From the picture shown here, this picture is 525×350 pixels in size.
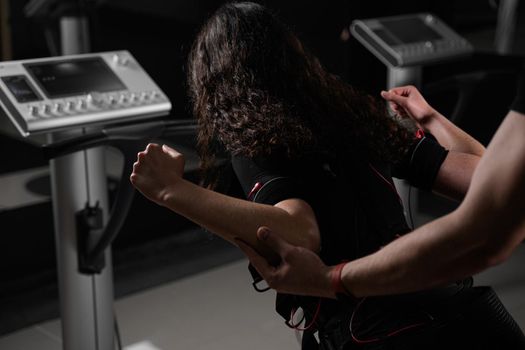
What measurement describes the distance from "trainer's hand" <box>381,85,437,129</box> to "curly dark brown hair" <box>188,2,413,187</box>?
0.62 ft

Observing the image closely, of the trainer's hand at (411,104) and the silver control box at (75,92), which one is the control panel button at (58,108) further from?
the trainer's hand at (411,104)

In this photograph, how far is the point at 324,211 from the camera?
5.58ft

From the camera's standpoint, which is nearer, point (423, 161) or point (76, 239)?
point (423, 161)

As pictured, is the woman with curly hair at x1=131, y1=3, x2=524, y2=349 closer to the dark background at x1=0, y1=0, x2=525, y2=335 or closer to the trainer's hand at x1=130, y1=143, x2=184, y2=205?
the trainer's hand at x1=130, y1=143, x2=184, y2=205

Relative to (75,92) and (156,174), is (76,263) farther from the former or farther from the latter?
(156,174)

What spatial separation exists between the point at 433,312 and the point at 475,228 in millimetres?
370

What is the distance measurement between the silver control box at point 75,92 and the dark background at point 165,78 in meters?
0.22

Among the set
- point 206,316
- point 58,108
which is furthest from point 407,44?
point 58,108

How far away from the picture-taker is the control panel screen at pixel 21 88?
8.29 feet

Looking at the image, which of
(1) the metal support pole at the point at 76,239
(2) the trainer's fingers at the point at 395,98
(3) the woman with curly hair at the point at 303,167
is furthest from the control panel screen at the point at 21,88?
(2) the trainer's fingers at the point at 395,98

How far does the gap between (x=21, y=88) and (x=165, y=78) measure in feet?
5.39

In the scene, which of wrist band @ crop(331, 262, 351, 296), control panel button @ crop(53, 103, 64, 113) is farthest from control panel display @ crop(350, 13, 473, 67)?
wrist band @ crop(331, 262, 351, 296)

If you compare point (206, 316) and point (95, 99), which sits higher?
point (95, 99)

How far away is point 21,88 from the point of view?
8.38 feet
